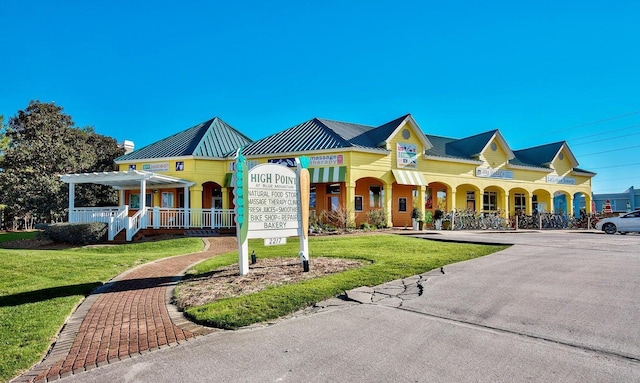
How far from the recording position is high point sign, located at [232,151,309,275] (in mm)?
8562

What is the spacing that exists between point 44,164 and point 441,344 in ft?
116

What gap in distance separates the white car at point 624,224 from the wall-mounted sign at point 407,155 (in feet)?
37.5

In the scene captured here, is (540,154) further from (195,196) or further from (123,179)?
(123,179)

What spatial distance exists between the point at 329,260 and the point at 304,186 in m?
2.14

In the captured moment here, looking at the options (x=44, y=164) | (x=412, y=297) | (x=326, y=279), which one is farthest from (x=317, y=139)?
(x=44, y=164)

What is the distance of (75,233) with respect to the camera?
17469 millimetres

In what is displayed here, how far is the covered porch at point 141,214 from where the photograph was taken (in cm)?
1956

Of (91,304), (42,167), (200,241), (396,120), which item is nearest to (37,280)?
(91,304)

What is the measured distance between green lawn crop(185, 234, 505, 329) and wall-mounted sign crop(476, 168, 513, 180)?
18174mm

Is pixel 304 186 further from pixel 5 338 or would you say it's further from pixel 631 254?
pixel 631 254

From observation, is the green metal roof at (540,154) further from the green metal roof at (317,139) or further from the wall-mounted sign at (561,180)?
the green metal roof at (317,139)

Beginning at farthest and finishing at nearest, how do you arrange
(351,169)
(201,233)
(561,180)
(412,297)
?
(561,180) → (351,169) → (201,233) → (412,297)

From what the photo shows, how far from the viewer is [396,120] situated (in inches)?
1010

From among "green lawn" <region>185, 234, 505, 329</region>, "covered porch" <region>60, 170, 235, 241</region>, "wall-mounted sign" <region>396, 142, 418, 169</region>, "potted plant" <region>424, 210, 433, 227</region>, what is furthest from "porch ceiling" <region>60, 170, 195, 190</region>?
"potted plant" <region>424, 210, 433, 227</region>
